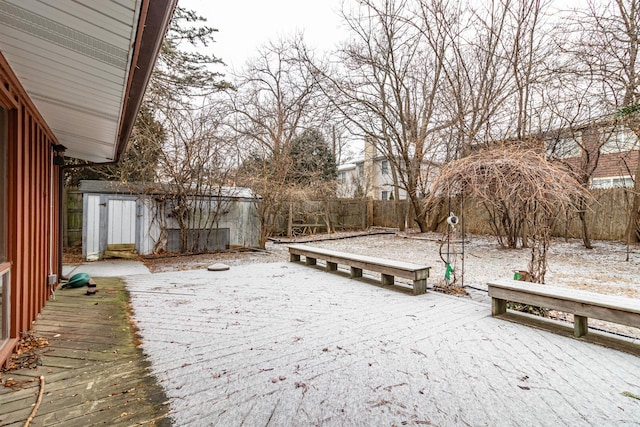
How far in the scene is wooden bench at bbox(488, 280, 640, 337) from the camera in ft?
8.98

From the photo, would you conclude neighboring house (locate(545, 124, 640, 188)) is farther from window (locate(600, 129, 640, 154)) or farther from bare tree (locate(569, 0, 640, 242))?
bare tree (locate(569, 0, 640, 242))

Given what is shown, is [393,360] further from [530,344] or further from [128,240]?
[128,240]

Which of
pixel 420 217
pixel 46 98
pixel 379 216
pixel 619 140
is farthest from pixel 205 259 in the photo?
pixel 379 216

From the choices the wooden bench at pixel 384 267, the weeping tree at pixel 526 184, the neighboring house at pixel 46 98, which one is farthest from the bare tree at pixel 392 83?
the neighboring house at pixel 46 98

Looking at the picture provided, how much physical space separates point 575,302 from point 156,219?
8.02m

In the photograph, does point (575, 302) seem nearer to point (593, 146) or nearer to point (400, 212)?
point (593, 146)

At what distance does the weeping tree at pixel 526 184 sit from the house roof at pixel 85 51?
12.1ft

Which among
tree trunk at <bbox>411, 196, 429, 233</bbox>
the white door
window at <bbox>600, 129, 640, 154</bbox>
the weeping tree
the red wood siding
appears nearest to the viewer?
the red wood siding

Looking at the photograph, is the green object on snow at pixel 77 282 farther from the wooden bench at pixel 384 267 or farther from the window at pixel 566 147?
the window at pixel 566 147

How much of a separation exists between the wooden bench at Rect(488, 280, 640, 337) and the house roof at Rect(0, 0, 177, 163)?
3.70m

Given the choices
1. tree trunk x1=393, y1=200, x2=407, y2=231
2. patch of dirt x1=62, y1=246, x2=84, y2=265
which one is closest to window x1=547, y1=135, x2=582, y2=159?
tree trunk x1=393, y1=200, x2=407, y2=231

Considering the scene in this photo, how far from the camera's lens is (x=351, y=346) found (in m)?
2.84

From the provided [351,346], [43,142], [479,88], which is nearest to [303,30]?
[479,88]

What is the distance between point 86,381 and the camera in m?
2.22
